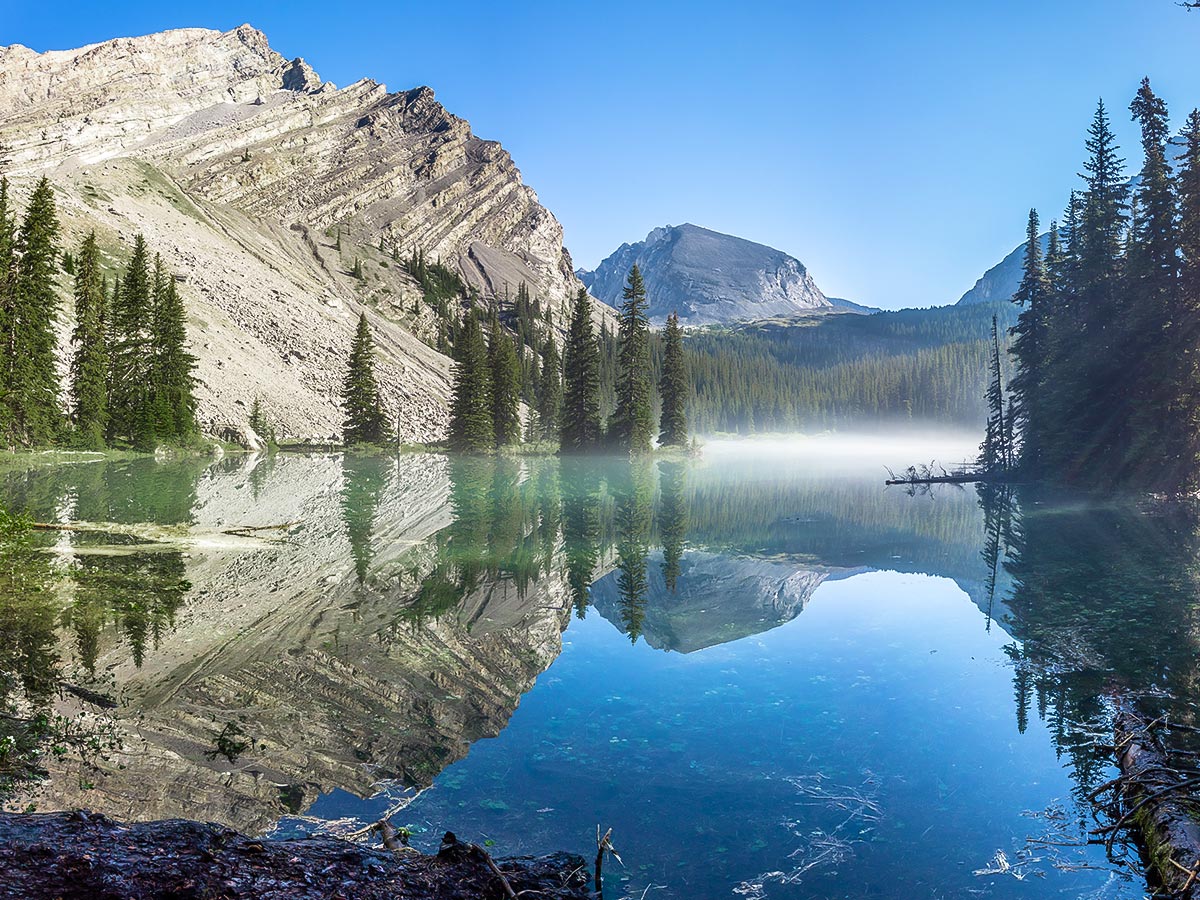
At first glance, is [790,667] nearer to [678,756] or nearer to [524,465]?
[678,756]

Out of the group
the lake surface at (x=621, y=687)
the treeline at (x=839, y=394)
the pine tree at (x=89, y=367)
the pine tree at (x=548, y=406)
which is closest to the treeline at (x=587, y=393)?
the pine tree at (x=548, y=406)

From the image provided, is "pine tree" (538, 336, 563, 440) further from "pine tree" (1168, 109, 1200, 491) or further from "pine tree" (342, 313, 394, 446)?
"pine tree" (1168, 109, 1200, 491)

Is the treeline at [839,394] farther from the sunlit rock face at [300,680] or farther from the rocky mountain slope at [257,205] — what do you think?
the sunlit rock face at [300,680]

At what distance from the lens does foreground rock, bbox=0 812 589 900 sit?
482cm

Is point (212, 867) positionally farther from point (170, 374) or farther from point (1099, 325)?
point (170, 374)

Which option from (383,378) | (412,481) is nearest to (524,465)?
(412,481)

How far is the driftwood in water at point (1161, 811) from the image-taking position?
695 cm

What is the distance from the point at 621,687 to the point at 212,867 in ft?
30.4

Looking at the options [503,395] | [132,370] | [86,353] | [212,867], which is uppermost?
[86,353]

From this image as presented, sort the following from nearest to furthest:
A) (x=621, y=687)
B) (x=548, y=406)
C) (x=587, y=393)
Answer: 1. (x=621, y=687)
2. (x=587, y=393)
3. (x=548, y=406)

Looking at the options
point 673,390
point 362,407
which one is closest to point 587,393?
point 673,390

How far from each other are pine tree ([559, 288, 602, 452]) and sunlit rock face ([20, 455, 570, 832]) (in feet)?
173

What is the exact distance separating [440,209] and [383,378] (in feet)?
359

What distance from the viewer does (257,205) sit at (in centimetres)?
14712
